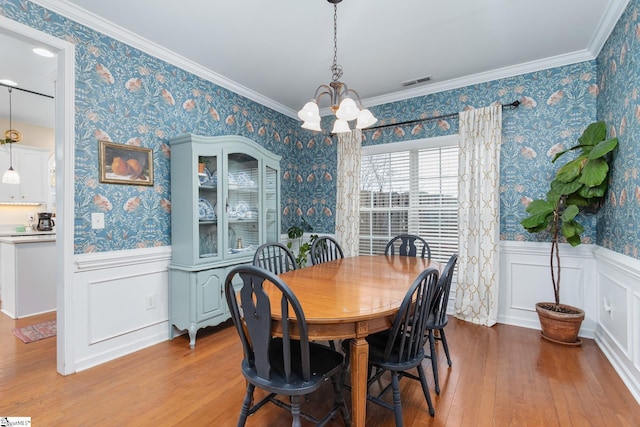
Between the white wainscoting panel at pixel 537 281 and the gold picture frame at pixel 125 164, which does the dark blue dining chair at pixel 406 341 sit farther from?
the gold picture frame at pixel 125 164

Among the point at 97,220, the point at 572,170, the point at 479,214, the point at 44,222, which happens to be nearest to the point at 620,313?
the point at 572,170

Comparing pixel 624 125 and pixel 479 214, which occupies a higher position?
pixel 624 125

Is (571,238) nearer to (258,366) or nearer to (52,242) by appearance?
(258,366)

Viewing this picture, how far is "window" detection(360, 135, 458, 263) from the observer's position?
3590mm

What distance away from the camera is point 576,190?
262 centimetres

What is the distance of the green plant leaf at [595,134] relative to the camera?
254 centimetres

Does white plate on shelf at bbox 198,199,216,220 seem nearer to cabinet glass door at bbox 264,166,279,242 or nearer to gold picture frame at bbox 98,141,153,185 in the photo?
gold picture frame at bbox 98,141,153,185

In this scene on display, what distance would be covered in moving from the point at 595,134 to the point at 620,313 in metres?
1.45

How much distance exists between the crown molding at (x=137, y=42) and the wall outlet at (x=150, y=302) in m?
2.21

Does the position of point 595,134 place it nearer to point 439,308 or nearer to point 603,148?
point 603,148

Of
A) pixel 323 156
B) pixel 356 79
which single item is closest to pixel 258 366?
pixel 356 79

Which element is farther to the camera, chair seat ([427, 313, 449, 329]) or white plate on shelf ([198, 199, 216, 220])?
white plate on shelf ([198, 199, 216, 220])

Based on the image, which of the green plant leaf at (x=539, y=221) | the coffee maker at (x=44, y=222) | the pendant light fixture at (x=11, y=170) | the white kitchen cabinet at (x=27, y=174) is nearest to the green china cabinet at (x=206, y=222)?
the green plant leaf at (x=539, y=221)

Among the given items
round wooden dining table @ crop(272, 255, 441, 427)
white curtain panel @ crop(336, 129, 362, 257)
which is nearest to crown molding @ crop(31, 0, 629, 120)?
white curtain panel @ crop(336, 129, 362, 257)
